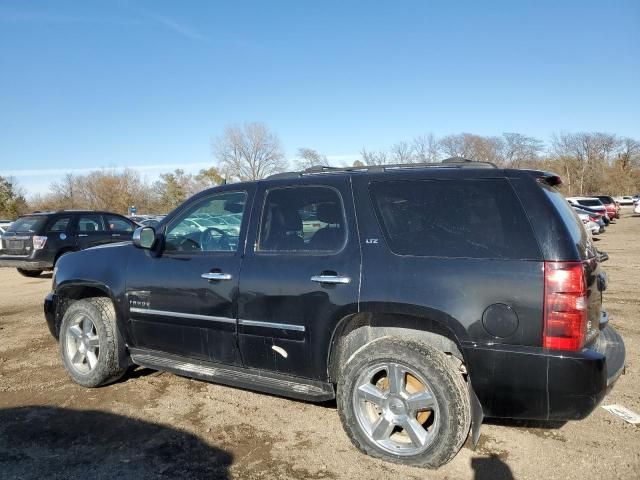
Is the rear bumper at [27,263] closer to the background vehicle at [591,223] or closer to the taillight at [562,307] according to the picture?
the taillight at [562,307]

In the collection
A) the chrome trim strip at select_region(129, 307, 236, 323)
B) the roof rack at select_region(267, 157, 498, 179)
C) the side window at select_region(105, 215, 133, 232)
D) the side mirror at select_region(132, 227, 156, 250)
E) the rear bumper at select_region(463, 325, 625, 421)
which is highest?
the roof rack at select_region(267, 157, 498, 179)

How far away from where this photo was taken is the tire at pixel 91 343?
14.9ft

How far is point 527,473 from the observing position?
3.03 metres

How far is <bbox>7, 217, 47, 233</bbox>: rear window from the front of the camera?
11.8 m

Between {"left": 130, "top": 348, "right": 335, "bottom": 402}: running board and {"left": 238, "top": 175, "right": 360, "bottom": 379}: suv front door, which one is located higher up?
{"left": 238, "top": 175, "right": 360, "bottom": 379}: suv front door

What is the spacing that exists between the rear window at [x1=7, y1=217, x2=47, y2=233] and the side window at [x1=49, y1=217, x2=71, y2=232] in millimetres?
216

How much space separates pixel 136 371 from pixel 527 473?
3759mm

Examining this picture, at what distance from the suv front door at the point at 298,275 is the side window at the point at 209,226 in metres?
0.24

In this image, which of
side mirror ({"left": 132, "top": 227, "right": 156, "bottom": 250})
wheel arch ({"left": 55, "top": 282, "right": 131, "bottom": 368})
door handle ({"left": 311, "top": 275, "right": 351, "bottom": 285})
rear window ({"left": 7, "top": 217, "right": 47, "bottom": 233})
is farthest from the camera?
rear window ({"left": 7, "top": 217, "right": 47, "bottom": 233})

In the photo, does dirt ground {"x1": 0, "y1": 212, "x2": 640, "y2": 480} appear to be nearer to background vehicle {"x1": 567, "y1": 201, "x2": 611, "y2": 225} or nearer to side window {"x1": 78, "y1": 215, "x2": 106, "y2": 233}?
side window {"x1": 78, "y1": 215, "x2": 106, "y2": 233}

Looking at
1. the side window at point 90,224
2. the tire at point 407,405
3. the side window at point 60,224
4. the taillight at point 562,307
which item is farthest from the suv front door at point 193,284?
the side window at point 90,224

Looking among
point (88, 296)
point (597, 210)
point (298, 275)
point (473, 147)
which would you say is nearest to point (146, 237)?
point (88, 296)

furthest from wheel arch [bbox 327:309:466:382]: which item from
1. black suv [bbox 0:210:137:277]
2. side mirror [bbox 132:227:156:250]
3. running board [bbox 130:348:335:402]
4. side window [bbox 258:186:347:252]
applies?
black suv [bbox 0:210:137:277]

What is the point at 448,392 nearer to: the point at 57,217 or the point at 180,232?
the point at 180,232
